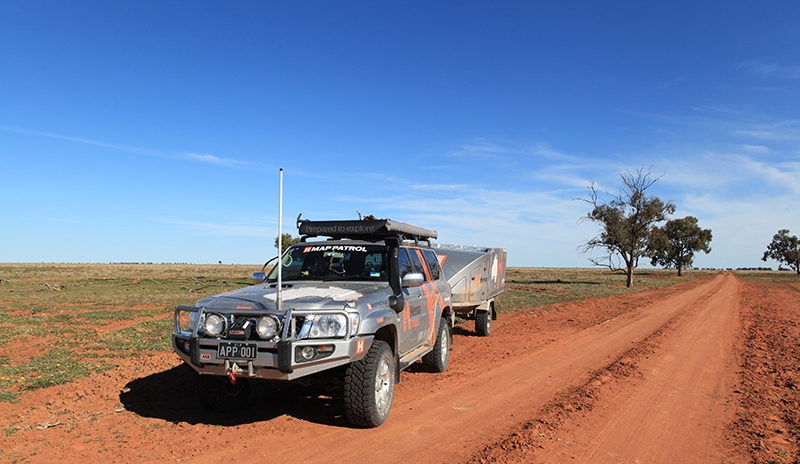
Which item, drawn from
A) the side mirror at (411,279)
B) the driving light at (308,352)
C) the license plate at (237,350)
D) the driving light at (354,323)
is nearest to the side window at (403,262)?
the side mirror at (411,279)

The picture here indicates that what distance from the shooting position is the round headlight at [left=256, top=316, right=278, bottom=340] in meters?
4.52

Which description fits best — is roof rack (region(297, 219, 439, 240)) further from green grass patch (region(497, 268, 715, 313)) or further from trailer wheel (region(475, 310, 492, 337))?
green grass patch (region(497, 268, 715, 313))

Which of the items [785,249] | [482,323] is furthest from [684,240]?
[482,323]

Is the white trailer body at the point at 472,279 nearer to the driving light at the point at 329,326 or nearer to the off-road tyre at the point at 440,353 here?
the off-road tyre at the point at 440,353

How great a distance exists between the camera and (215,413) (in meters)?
5.48

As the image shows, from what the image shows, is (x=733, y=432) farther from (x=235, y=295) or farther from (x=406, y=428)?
(x=235, y=295)

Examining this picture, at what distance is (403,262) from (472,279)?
5.30m

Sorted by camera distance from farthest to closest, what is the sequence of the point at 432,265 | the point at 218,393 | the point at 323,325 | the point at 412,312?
the point at 432,265 → the point at 412,312 → the point at 218,393 → the point at 323,325

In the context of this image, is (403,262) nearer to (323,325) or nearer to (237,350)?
(323,325)

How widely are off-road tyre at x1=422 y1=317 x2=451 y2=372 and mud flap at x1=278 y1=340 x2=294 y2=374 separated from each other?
3.52 m

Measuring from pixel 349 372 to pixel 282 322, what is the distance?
0.89m

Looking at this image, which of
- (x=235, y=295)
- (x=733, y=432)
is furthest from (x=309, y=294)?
(x=733, y=432)

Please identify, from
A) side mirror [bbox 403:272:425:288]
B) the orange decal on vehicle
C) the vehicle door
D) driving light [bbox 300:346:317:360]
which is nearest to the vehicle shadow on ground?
driving light [bbox 300:346:317:360]

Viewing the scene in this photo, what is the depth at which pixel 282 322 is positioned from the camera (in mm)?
4602
